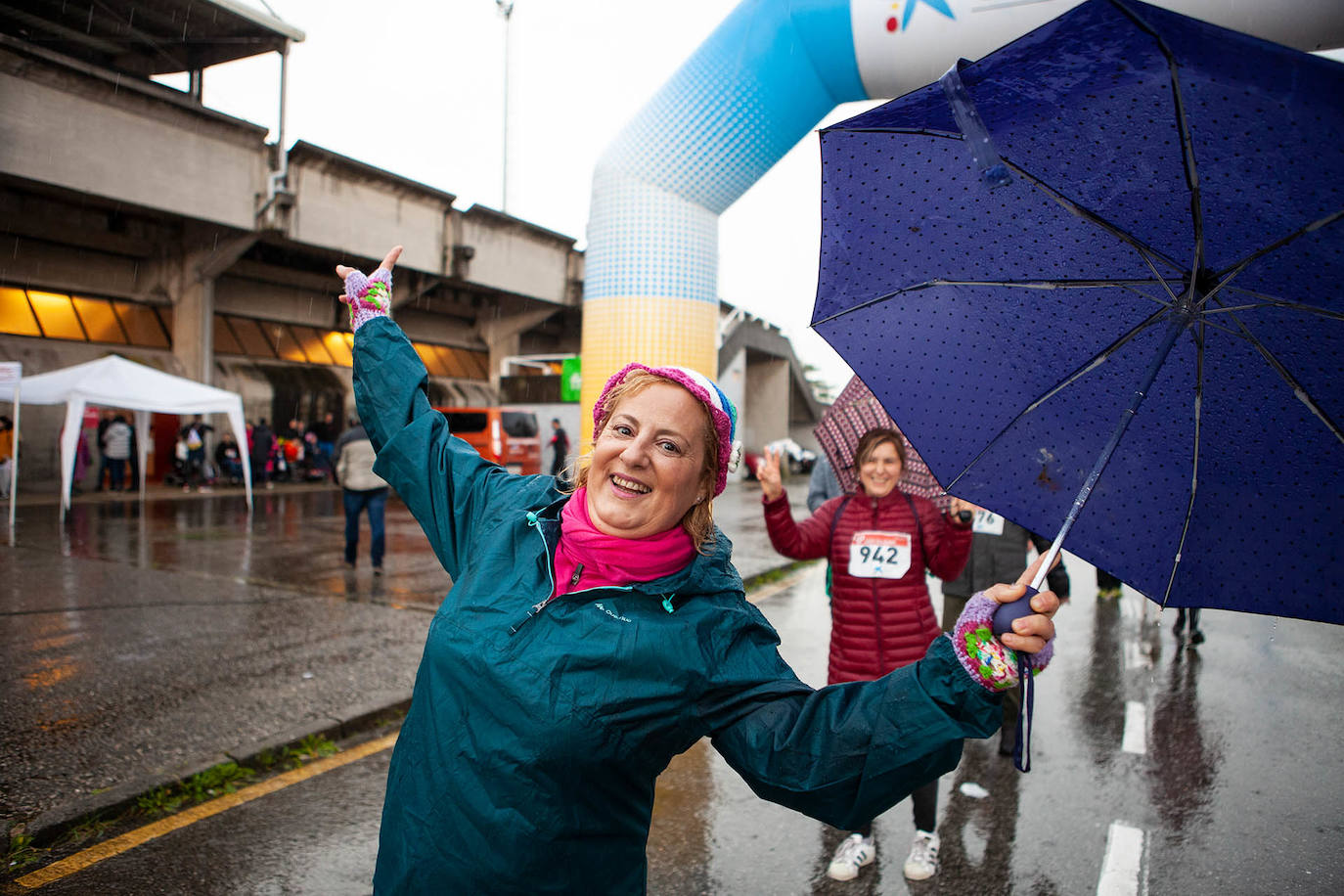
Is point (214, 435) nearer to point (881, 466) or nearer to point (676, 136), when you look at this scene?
point (676, 136)

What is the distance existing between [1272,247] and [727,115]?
630 cm

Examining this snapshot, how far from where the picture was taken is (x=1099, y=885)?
3.45m

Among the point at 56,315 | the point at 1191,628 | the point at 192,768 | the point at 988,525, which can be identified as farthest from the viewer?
the point at 56,315

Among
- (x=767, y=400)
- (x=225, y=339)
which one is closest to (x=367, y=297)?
(x=225, y=339)

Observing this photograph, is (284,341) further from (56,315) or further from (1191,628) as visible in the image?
(1191,628)

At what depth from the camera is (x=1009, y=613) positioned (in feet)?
4.46

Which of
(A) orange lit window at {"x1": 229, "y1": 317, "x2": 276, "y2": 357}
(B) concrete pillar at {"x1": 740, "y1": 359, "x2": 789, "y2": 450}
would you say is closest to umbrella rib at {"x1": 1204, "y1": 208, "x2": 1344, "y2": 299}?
(A) orange lit window at {"x1": 229, "y1": 317, "x2": 276, "y2": 357}

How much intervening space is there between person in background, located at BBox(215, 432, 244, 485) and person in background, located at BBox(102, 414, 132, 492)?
261 cm

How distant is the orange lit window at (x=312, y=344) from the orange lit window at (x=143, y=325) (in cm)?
427

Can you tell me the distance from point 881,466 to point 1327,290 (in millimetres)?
2362

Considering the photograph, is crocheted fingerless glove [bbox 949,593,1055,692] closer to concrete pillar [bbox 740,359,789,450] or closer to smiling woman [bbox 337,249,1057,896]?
smiling woman [bbox 337,249,1057,896]

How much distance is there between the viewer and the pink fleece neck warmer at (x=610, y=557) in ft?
5.62

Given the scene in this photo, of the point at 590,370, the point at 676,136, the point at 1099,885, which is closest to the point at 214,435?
the point at 590,370

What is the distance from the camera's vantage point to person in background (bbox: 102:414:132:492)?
1780 cm
